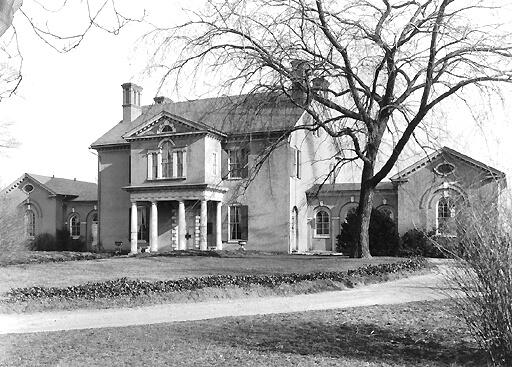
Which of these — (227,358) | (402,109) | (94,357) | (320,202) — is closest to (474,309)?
(227,358)

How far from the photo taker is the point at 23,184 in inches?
1740

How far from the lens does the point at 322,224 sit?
35.8 metres

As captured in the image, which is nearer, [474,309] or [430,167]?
[474,309]

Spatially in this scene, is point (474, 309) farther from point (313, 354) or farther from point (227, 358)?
point (227, 358)

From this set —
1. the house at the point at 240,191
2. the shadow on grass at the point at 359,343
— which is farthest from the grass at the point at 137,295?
the house at the point at 240,191

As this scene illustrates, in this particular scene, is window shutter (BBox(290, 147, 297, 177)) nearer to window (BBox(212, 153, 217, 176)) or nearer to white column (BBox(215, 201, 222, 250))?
window (BBox(212, 153, 217, 176))

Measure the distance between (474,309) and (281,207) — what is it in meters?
26.9

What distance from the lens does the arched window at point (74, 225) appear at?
43.8 metres

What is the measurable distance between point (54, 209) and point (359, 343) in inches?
1522

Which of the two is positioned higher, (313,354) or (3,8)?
(3,8)

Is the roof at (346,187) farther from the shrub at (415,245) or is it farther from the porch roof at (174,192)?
the porch roof at (174,192)

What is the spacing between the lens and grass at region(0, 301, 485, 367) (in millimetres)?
7188

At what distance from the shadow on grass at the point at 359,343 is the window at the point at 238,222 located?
24885 millimetres

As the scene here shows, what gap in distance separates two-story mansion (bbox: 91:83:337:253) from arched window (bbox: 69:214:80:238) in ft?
25.3
